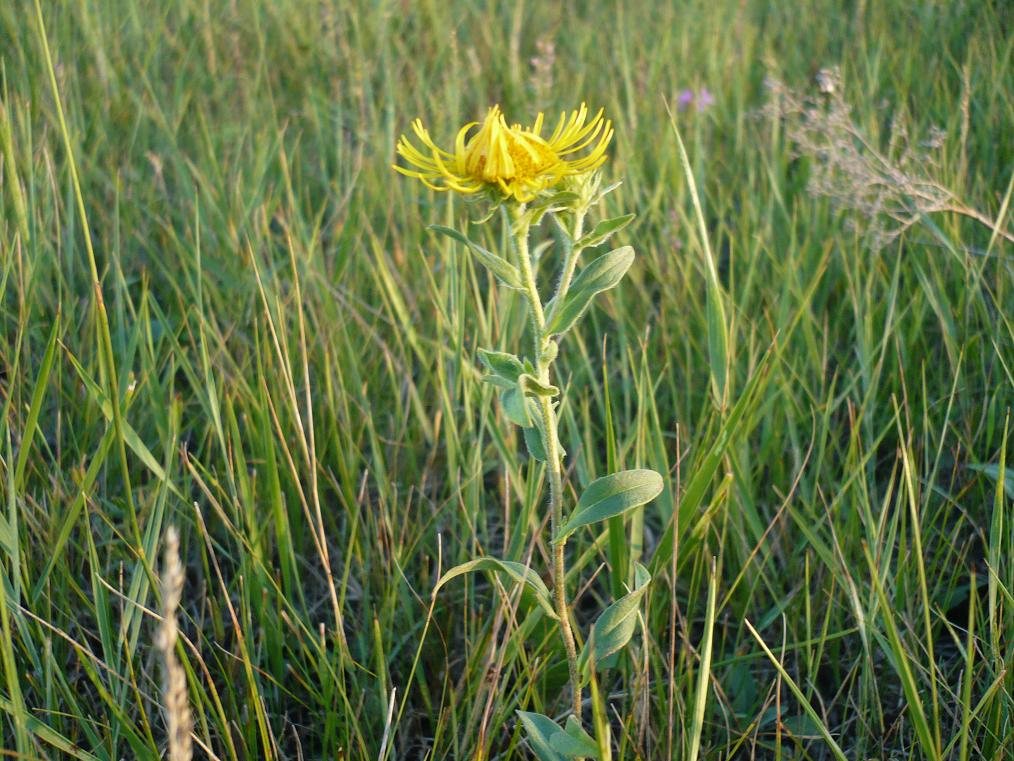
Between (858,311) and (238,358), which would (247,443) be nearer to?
(238,358)

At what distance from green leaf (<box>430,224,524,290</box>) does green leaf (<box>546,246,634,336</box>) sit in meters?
0.05

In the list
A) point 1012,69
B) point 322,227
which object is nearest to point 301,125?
point 322,227

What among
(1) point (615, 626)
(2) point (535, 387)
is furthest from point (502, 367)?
(1) point (615, 626)

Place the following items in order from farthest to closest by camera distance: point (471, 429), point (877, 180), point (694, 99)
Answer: point (694, 99)
point (877, 180)
point (471, 429)

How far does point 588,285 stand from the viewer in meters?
0.99

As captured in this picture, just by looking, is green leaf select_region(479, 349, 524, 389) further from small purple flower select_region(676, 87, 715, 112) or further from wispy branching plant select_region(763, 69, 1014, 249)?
small purple flower select_region(676, 87, 715, 112)

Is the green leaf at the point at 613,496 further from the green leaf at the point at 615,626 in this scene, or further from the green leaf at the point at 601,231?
the green leaf at the point at 601,231

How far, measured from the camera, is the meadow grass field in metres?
1.15

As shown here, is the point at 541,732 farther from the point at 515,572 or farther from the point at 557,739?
the point at 515,572

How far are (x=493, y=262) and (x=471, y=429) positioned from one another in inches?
22.4

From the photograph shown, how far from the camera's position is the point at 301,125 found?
8.82ft

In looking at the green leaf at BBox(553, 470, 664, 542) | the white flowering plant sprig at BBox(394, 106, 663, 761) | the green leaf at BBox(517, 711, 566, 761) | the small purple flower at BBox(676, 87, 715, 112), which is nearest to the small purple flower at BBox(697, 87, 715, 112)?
the small purple flower at BBox(676, 87, 715, 112)

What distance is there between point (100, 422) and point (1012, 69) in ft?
7.65

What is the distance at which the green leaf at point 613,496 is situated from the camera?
0.98 m
